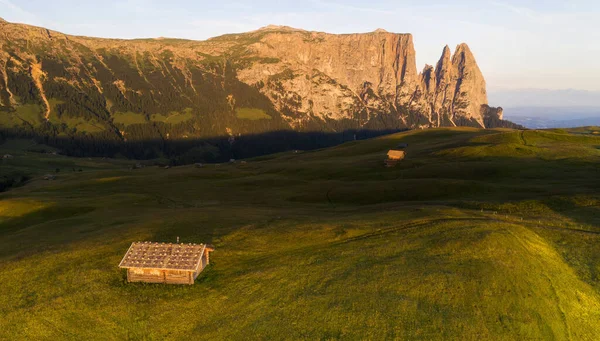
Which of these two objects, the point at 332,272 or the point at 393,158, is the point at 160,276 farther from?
the point at 393,158

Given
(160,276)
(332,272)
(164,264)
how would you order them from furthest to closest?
(160,276) → (164,264) → (332,272)

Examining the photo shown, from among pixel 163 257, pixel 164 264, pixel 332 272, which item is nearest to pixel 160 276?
pixel 164 264

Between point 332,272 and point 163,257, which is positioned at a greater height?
point 332,272

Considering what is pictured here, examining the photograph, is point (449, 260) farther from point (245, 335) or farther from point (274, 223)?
point (274, 223)

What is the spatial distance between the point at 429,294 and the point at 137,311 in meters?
26.6

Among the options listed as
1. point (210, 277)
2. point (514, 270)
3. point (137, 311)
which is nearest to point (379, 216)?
point (514, 270)

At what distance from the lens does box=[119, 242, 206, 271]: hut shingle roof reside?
3828 centimetres

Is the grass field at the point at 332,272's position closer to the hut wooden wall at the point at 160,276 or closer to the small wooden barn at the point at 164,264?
the hut wooden wall at the point at 160,276

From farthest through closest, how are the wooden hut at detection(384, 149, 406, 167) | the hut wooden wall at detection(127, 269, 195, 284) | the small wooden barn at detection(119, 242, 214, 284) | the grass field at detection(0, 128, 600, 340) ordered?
the wooden hut at detection(384, 149, 406, 167) → the hut wooden wall at detection(127, 269, 195, 284) → the small wooden barn at detection(119, 242, 214, 284) → the grass field at detection(0, 128, 600, 340)

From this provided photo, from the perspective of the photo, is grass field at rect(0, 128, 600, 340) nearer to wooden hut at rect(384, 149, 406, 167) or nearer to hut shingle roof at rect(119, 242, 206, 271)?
hut shingle roof at rect(119, 242, 206, 271)

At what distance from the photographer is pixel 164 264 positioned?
38.5 metres

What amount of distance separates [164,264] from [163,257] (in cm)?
133

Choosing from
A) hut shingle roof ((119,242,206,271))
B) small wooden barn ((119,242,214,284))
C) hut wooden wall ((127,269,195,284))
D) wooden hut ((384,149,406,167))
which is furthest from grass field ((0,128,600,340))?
wooden hut ((384,149,406,167))

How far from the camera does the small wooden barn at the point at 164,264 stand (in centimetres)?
3825
